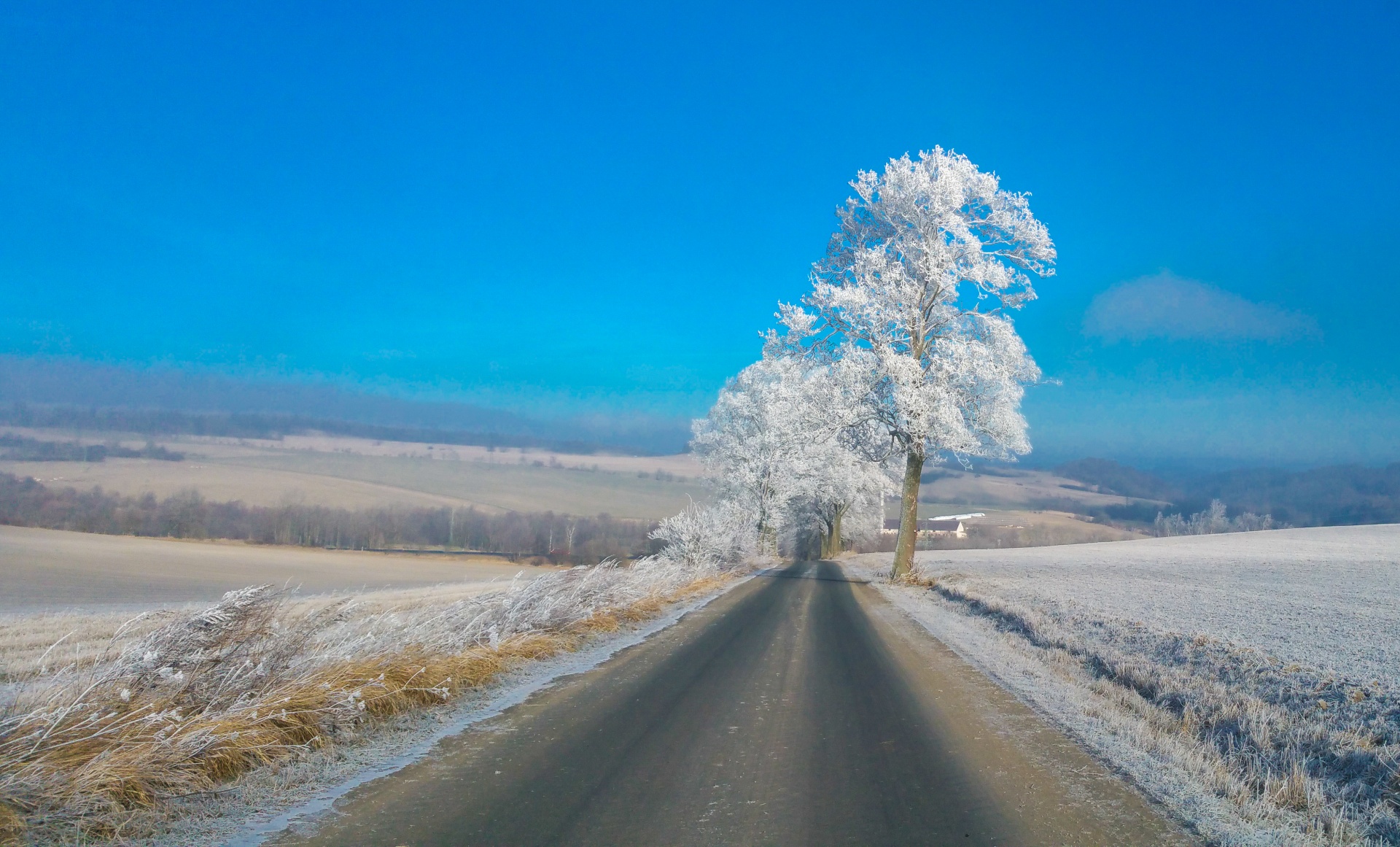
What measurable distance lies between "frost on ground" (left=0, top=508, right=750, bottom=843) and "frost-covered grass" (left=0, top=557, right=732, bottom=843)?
0.4 inches

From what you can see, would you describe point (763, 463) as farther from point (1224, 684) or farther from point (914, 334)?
point (1224, 684)

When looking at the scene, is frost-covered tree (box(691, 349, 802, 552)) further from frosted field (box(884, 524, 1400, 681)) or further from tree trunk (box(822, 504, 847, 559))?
tree trunk (box(822, 504, 847, 559))

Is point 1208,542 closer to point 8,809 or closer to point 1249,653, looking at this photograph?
point 1249,653

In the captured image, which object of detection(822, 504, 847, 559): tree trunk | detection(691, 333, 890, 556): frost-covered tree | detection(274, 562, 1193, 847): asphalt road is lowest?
detection(822, 504, 847, 559): tree trunk

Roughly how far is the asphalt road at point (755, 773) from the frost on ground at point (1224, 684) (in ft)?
2.13

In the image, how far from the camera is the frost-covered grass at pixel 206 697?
4156 mm

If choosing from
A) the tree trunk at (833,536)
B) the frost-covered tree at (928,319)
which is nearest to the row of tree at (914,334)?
the frost-covered tree at (928,319)

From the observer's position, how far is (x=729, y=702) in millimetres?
7480

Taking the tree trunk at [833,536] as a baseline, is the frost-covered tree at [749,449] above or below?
above

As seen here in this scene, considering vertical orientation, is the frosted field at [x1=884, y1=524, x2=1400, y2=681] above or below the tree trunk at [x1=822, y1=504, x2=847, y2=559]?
above

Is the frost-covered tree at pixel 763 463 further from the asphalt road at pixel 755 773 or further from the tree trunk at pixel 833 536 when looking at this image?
the asphalt road at pixel 755 773

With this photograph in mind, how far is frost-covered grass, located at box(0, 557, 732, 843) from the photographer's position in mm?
4156

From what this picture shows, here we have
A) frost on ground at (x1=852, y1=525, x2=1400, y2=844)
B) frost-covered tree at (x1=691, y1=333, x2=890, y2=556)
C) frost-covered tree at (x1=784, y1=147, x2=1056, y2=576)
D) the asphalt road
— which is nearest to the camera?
the asphalt road

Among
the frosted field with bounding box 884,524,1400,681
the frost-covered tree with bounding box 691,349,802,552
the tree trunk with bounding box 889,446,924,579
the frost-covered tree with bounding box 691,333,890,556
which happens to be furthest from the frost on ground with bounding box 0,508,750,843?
the frost-covered tree with bounding box 691,349,802,552
